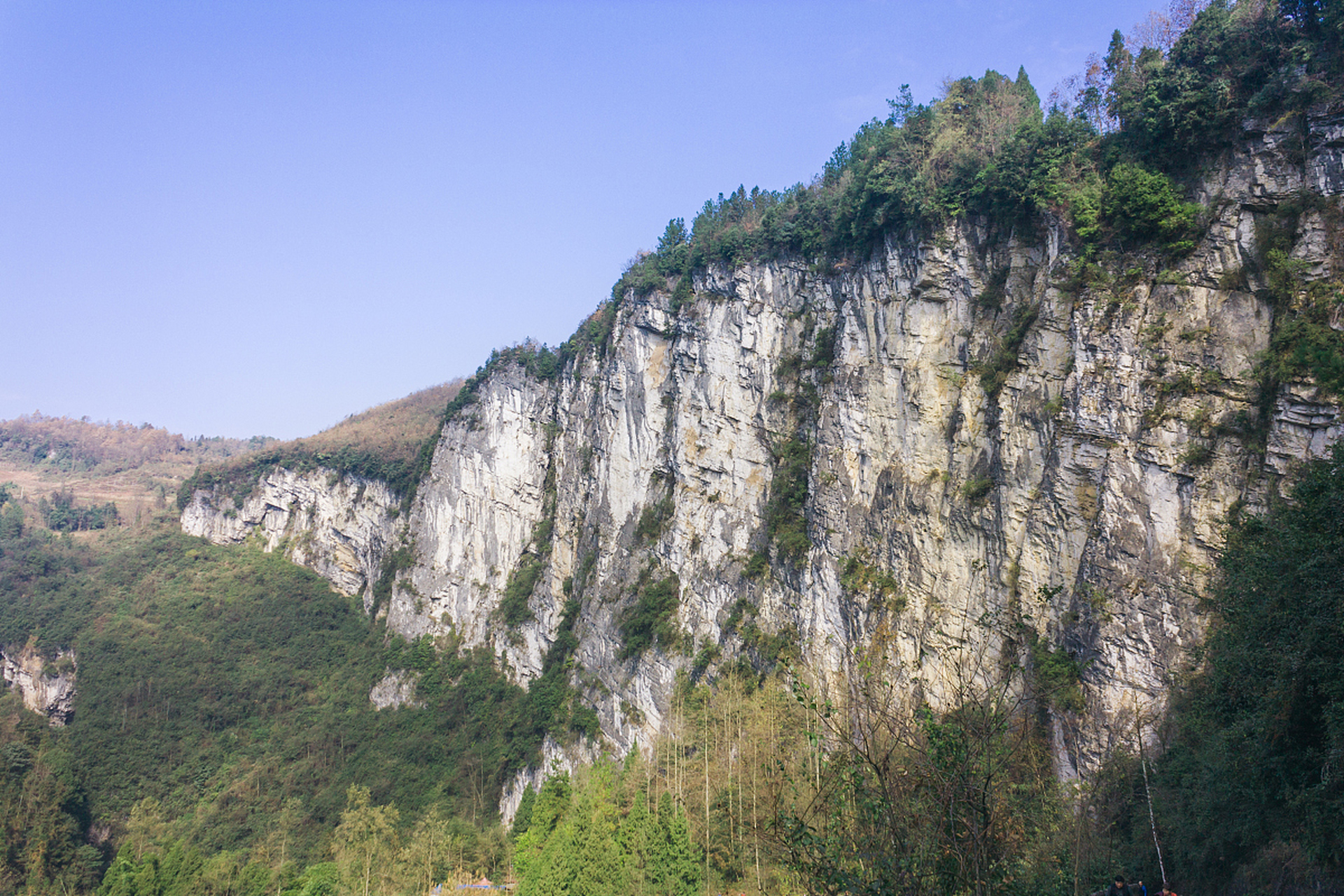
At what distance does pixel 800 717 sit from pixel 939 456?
905 cm

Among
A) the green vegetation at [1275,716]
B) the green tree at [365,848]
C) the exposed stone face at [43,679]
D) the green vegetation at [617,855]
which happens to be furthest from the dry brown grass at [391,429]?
the green vegetation at [1275,716]

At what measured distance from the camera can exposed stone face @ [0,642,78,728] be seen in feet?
172

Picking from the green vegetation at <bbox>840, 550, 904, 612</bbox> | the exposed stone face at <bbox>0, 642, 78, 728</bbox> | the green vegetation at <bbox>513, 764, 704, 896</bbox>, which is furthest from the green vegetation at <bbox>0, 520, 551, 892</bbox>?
the green vegetation at <bbox>840, 550, 904, 612</bbox>

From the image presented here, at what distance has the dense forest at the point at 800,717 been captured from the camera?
8.84 metres

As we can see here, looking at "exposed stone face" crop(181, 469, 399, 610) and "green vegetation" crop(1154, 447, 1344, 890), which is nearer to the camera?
"green vegetation" crop(1154, 447, 1344, 890)

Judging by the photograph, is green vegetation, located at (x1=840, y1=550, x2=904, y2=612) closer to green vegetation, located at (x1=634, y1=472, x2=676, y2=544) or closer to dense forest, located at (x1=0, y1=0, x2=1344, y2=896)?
dense forest, located at (x1=0, y1=0, x2=1344, y2=896)

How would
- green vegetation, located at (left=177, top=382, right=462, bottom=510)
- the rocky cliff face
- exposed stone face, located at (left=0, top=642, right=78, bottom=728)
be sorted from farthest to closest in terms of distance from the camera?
green vegetation, located at (left=177, top=382, right=462, bottom=510) → exposed stone face, located at (left=0, top=642, right=78, bottom=728) → the rocky cliff face

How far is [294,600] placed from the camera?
63250 millimetres

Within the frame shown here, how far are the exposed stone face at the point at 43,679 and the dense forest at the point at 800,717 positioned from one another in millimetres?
889

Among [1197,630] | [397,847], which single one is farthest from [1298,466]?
[397,847]

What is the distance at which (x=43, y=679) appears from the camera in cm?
5384

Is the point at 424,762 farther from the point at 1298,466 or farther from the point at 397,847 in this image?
the point at 1298,466

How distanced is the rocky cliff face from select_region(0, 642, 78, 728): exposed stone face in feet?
107

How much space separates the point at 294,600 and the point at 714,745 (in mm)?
50481
